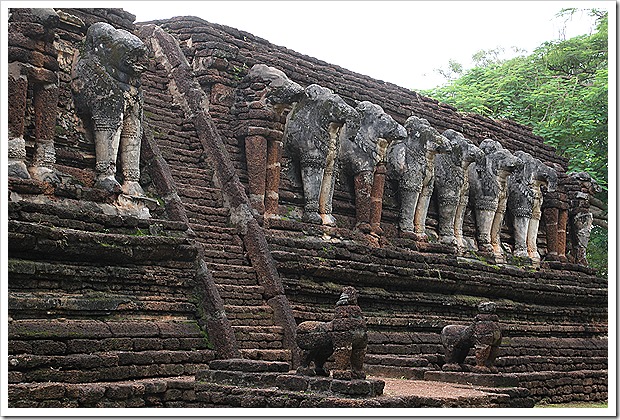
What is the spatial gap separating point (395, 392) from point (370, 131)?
882cm

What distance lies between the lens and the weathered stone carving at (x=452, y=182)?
20.7 meters

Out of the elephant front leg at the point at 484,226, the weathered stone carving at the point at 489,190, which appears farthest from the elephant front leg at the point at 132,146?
the elephant front leg at the point at 484,226

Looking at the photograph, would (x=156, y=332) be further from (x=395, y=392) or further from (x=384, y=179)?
(x=384, y=179)

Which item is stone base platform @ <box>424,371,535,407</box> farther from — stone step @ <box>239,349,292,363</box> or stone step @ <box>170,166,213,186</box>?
stone step @ <box>170,166,213,186</box>

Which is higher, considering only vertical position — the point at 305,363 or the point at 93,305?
the point at 93,305

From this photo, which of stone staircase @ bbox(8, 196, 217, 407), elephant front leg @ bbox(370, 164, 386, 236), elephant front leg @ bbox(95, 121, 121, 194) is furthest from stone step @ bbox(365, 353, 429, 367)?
elephant front leg @ bbox(370, 164, 386, 236)

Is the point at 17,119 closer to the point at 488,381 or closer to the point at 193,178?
the point at 193,178

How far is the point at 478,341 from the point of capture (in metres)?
13.5

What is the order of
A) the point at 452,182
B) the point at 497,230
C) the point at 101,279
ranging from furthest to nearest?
the point at 497,230
the point at 452,182
the point at 101,279

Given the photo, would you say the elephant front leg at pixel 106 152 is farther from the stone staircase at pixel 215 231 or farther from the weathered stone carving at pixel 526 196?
the weathered stone carving at pixel 526 196

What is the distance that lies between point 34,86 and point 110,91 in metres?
1.21

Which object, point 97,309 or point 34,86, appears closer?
point 97,309

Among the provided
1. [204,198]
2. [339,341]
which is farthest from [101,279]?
[204,198]

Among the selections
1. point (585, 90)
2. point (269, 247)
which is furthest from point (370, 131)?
point (585, 90)
